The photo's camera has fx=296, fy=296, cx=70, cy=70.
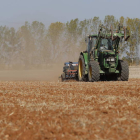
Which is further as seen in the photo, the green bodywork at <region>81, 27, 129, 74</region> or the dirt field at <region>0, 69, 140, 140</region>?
the green bodywork at <region>81, 27, 129, 74</region>

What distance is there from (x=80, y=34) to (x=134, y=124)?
60.0 m

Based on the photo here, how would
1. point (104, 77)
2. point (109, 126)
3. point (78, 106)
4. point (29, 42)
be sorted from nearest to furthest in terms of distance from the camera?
point (109, 126) < point (78, 106) < point (104, 77) < point (29, 42)

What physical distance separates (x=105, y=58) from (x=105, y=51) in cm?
49

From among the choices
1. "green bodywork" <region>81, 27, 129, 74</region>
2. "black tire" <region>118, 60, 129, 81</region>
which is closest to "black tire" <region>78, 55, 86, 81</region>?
"green bodywork" <region>81, 27, 129, 74</region>

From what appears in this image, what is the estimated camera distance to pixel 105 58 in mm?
16438

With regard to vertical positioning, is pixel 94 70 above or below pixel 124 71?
above

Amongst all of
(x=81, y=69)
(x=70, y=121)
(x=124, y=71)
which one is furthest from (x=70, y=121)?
(x=81, y=69)

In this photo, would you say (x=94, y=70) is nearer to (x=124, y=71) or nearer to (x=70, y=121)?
(x=124, y=71)

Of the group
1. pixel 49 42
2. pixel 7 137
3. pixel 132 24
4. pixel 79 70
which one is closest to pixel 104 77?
pixel 79 70

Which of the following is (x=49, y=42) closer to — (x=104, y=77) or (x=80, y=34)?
(x=80, y=34)

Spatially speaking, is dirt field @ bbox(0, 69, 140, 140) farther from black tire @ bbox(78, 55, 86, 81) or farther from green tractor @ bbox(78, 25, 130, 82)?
black tire @ bbox(78, 55, 86, 81)

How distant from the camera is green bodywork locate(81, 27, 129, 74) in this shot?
16.4m

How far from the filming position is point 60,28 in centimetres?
6775

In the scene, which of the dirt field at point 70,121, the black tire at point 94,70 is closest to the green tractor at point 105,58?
the black tire at point 94,70
